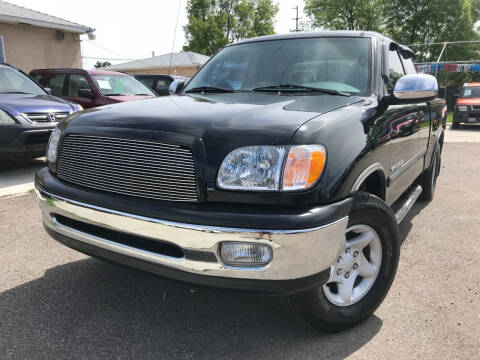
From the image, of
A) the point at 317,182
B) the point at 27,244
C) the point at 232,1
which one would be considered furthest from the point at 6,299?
the point at 232,1

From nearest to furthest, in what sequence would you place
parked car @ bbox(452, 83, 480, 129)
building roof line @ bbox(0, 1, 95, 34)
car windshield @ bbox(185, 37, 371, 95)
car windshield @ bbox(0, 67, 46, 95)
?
car windshield @ bbox(185, 37, 371, 95) < car windshield @ bbox(0, 67, 46, 95) < building roof line @ bbox(0, 1, 95, 34) < parked car @ bbox(452, 83, 480, 129)

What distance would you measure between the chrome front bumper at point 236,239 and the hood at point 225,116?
44cm

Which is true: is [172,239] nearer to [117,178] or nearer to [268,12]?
[117,178]

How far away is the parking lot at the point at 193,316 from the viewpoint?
222 centimetres

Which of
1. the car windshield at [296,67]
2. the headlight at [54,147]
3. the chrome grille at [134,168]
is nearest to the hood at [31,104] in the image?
the car windshield at [296,67]

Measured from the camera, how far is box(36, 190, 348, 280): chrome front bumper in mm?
1860

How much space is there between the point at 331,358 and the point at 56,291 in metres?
1.81

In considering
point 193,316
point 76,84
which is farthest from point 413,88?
point 76,84

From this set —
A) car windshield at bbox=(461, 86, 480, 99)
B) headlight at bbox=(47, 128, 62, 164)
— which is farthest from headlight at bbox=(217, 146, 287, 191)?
car windshield at bbox=(461, 86, 480, 99)

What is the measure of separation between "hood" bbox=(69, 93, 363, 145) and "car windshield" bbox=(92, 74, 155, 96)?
22.0 feet

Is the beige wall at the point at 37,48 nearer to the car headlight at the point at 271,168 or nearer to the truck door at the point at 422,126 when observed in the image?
the truck door at the point at 422,126

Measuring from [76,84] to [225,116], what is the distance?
7919 mm

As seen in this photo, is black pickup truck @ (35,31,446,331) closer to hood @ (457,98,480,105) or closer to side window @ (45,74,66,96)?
side window @ (45,74,66,96)

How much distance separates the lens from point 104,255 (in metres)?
2.24
